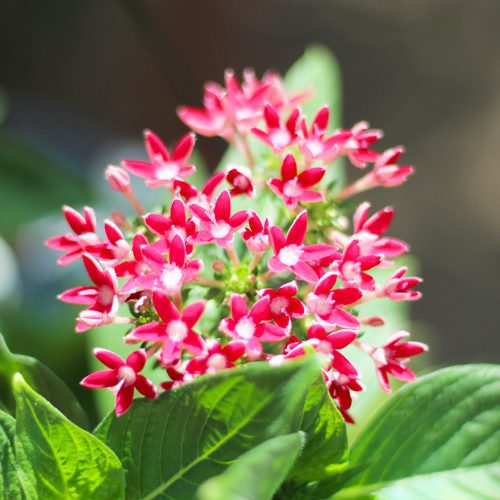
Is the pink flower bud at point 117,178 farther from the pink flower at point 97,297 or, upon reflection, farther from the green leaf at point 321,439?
the green leaf at point 321,439

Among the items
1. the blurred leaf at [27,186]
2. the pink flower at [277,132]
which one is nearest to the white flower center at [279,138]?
the pink flower at [277,132]

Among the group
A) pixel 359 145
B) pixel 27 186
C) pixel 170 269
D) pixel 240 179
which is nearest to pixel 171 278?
pixel 170 269

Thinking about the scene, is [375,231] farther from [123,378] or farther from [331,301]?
[123,378]

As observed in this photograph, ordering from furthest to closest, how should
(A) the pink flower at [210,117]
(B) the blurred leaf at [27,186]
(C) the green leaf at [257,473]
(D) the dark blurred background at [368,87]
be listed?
(D) the dark blurred background at [368,87] < (B) the blurred leaf at [27,186] < (A) the pink flower at [210,117] < (C) the green leaf at [257,473]

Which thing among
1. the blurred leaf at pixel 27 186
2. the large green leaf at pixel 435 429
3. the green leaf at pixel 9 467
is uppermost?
the blurred leaf at pixel 27 186

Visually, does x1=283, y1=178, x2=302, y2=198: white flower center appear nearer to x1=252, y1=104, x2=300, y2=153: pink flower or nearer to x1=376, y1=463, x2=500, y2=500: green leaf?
x1=252, y1=104, x2=300, y2=153: pink flower

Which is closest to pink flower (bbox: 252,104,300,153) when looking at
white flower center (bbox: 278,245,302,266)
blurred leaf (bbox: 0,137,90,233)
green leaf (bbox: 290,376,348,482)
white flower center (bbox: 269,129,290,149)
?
white flower center (bbox: 269,129,290,149)

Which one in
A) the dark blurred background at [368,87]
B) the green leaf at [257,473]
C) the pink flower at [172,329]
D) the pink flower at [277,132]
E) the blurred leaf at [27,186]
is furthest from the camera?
the dark blurred background at [368,87]
